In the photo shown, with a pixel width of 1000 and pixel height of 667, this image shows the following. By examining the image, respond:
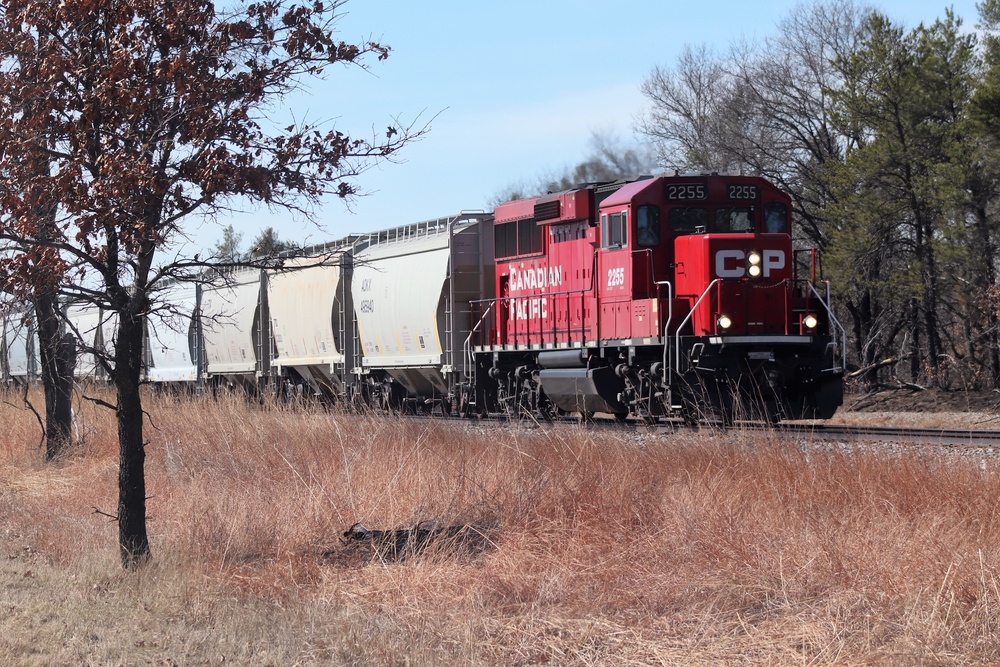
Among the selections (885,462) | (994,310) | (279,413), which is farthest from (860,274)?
(885,462)

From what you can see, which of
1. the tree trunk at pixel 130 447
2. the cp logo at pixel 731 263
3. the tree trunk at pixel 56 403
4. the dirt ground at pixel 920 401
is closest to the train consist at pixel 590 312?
the cp logo at pixel 731 263

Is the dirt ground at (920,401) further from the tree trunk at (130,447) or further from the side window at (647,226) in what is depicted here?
the tree trunk at (130,447)

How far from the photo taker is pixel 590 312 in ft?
53.3

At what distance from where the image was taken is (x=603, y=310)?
52.4 feet

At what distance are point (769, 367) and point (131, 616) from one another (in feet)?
31.8

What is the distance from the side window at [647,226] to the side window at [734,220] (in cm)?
86

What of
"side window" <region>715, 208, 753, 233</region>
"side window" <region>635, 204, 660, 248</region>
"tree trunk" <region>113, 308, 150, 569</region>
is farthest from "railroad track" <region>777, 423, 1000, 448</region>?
"tree trunk" <region>113, 308, 150, 569</region>

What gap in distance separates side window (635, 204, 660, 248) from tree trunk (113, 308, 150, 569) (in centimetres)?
864

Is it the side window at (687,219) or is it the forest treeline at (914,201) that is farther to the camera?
the forest treeline at (914,201)

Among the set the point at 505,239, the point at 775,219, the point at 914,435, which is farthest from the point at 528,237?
the point at 914,435

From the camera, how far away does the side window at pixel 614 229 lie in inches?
605

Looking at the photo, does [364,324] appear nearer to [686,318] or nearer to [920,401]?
[686,318]

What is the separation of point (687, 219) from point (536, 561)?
29.1ft

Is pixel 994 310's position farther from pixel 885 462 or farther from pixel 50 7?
pixel 50 7
